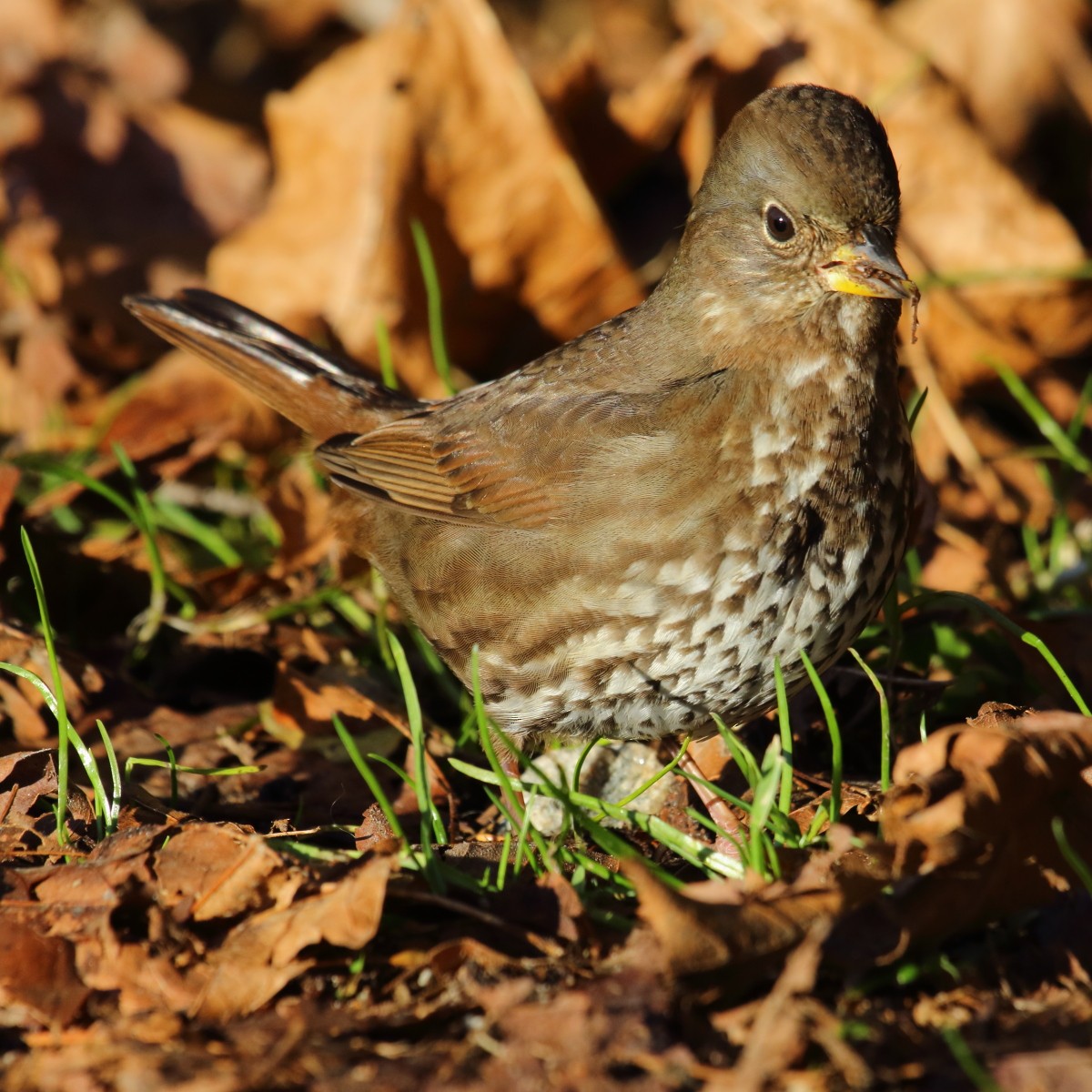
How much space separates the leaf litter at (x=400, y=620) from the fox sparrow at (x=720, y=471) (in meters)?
0.32

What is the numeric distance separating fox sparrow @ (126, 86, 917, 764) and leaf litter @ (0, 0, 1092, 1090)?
1.04 feet

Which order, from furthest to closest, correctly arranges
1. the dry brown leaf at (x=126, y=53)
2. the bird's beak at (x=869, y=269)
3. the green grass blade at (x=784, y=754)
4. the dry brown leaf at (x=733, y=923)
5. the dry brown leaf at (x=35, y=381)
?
1. the dry brown leaf at (x=126, y=53)
2. the dry brown leaf at (x=35, y=381)
3. the bird's beak at (x=869, y=269)
4. the green grass blade at (x=784, y=754)
5. the dry brown leaf at (x=733, y=923)

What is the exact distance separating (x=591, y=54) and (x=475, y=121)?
21.7 inches

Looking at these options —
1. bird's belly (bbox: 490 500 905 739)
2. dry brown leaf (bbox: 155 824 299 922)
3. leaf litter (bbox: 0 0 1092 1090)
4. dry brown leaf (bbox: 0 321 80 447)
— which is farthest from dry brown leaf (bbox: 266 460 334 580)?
dry brown leaf (bbox: 155 824 299 922)

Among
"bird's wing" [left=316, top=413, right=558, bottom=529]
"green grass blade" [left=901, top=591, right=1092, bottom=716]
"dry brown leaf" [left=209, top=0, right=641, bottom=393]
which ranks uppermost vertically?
"dry brown leaf" [left=209, top=0, right=641, bottom=393]

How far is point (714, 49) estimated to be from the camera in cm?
557

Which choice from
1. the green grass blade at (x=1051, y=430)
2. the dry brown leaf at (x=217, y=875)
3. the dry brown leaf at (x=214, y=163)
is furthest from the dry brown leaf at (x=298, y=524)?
the green grass blade at (x=1051, y=430)

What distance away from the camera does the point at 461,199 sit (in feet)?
17.1

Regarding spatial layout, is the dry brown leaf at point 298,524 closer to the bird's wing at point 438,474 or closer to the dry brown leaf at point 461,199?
the bird's wing at point 438,474

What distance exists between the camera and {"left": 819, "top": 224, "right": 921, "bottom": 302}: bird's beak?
3.03m

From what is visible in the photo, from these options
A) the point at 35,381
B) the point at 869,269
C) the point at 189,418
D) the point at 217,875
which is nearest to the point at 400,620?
the point at 189,418

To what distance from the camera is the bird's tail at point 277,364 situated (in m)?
A: 4.23

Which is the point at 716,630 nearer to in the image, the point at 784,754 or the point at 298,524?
the point at 784,754

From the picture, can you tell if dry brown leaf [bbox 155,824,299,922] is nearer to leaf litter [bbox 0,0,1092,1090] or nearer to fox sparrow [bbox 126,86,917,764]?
leaf litter [bbox 0,0,1092,1090]
